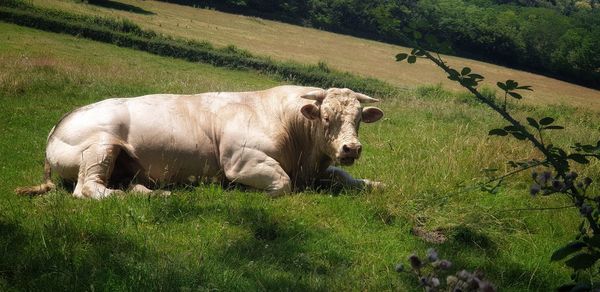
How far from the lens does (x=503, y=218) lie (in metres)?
6.95

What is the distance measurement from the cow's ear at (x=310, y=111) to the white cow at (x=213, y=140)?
14 mm

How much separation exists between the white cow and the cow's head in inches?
0.5

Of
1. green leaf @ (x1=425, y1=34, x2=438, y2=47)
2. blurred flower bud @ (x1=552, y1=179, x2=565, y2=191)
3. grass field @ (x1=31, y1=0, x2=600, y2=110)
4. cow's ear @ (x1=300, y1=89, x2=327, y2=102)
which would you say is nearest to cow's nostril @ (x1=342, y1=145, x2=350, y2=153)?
→ cow's ear @ (x1=300, y1=89, x2=327, y2=102)

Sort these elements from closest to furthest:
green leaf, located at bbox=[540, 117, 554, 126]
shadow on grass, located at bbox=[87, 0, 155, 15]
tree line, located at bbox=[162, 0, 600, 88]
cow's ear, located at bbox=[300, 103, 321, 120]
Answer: green leaf, located at bbox=[540, 117, 554, 126]
cow's ear, located at bbox=[300, 103, 321, 120]
tree line, located at bbox=[162, 0, 600, 88]
shadow on grass, located at bbox=[87, 0, 155, 15]

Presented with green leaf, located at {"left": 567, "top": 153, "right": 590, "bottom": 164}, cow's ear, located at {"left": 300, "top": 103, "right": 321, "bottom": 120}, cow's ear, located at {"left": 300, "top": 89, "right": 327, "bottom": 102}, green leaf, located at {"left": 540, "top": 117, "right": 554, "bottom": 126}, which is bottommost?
cow's ear, located at {"left": 300, "top": 103, "right": 321, "bottom": 120}

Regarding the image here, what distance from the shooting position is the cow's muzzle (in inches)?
302

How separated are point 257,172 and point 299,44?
79.7 m

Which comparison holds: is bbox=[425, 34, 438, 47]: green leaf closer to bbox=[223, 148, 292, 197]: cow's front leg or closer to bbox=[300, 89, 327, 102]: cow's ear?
bbox=[223, 148, 292, 197]: cow's front leg

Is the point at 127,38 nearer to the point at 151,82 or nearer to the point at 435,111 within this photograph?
the point at 151,82

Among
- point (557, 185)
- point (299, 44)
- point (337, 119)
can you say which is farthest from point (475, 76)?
point (299, 44)

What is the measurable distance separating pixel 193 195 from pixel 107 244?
2.00 metres

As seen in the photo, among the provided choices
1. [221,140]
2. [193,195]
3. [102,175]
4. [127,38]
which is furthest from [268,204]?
[127,38]

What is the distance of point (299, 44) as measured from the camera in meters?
86.1

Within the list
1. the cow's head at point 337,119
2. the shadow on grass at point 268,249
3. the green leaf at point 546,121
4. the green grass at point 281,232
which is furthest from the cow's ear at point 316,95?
the green leaf at point 546,121
